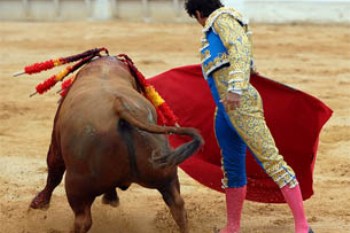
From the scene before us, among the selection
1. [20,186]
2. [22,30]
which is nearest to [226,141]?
[20,186]

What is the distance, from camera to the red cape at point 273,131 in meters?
4.60

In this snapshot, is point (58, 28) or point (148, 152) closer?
point (148, 152)

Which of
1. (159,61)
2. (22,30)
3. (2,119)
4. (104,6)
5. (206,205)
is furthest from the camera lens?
(104,6)

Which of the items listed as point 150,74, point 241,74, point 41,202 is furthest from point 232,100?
point 150,74

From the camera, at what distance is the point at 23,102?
8633 millimetres

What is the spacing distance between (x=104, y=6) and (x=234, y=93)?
46.6ft

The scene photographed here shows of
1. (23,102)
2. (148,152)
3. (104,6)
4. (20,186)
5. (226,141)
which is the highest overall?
(148,152)

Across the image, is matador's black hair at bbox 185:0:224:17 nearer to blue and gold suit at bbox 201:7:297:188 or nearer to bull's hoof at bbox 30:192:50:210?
blue and gold suit at bbox 201:7:297:188

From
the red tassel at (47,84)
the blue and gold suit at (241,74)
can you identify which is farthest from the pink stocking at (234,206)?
the red tassel at (47,84)

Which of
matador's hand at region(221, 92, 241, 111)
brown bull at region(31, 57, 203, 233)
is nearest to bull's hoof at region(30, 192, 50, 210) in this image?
brown bull at region(31, 57, 203, 233)

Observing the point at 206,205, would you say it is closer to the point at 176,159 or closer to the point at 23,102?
the point at 176,159

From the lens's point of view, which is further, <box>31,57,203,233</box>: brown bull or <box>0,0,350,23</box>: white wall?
<box>0,0,350,23</box>: white wall

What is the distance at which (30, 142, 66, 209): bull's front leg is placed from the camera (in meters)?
4.26

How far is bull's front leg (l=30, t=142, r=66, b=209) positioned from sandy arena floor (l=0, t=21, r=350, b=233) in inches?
4.7
